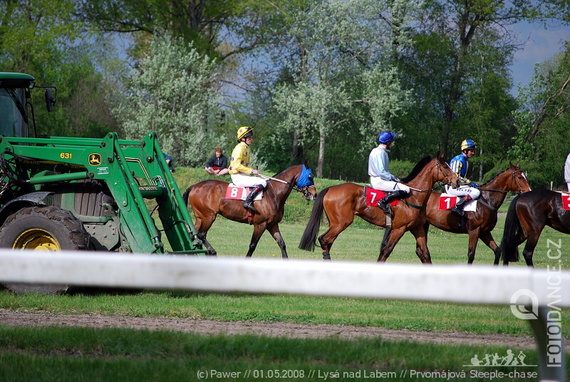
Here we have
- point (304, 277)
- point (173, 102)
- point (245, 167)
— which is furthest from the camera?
point (173, 102)

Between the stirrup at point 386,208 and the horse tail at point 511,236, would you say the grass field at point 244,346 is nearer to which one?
the stirrup at point 386,208

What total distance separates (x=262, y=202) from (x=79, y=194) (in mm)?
4768

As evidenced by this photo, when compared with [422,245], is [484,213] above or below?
above

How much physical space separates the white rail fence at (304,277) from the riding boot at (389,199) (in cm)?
1086

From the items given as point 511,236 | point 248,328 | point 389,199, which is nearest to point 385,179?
point 389,199

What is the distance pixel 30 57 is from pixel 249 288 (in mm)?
40946

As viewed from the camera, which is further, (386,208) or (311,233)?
(311,233)

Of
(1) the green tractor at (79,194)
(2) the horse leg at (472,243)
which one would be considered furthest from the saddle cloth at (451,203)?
(1) the green tractor at (79,194)

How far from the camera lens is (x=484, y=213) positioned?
1536 cm

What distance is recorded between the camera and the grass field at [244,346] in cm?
470

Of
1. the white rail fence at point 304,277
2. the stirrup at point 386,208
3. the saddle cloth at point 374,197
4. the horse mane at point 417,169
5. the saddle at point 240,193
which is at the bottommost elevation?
the saddle at point 240,193

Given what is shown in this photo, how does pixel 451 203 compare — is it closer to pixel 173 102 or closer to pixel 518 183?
pixel 518 183

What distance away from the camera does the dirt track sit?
23.0 ft

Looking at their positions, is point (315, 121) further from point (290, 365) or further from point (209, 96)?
point (290, 365)
